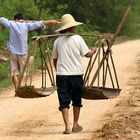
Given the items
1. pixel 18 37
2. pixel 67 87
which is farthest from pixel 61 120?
pixel 18 37

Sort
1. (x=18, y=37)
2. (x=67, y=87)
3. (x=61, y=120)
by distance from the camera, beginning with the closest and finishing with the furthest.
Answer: (x=67, y=87) < (x=61, y=120) < (x=18, y=37)

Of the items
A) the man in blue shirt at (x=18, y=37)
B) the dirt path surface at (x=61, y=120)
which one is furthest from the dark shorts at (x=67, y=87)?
the man in blue shirt at (x=18, y=37)

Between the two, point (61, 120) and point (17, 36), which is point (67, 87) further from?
point (17, 36)

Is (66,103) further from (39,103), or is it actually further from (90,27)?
(90,27)

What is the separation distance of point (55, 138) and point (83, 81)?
99cm

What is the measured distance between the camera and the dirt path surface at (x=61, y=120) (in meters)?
8.45

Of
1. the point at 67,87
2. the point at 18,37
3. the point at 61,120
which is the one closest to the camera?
the point at 67,87

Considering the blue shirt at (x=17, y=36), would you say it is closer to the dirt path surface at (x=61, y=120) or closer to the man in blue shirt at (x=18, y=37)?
the man in blue shirt at (x=18, y=37)

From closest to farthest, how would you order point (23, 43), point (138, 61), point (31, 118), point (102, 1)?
point (31, 118) → point (23, 43) → point (138, 61) → point (102, 1)

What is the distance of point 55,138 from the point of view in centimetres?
833

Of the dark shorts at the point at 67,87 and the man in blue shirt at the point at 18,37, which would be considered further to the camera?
the man in blue shirt at the point at 18,37

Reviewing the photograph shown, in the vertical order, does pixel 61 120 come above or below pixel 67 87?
below

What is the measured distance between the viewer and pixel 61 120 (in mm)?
9805

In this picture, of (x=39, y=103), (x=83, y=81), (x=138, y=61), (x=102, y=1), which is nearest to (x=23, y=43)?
(x=39, y=103)
